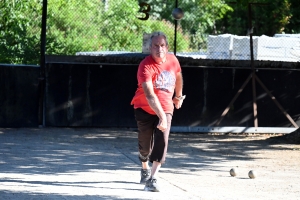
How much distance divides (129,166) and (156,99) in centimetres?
259

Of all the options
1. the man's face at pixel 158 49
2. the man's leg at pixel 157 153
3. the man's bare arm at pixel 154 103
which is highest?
the man's face at pixel 158 49

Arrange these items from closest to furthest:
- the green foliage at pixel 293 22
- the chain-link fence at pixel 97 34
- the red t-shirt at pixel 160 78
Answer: the red t-shirt at pixel 160 78
the chain-link fence at pixel 97 34
the green foliage at pixel 293 22

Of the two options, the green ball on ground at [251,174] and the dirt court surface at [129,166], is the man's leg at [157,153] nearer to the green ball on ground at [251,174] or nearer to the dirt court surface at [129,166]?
the dirt court surface at [129,166]

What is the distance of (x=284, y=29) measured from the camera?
106ft

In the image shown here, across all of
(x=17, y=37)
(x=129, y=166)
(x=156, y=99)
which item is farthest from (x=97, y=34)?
(x=156, y=99)

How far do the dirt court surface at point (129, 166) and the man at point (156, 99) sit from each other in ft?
1.48

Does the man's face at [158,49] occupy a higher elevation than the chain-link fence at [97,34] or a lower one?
higher

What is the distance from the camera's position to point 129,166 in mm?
9758

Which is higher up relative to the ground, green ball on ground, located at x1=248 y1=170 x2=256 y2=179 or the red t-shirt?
the red t-shirt

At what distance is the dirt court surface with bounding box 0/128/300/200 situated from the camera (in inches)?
299

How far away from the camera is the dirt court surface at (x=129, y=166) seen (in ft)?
25.0

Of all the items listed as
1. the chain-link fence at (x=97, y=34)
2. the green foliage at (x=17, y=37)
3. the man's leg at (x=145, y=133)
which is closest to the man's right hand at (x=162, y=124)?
the man's leg at (x=145, y=133)

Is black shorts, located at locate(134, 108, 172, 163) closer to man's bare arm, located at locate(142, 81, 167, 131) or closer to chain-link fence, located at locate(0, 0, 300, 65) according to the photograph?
man's bare arm, located at locate(142, 81, 167, 131)

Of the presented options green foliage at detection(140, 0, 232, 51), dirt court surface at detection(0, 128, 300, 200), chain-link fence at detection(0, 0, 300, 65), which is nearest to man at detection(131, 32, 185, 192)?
dirt court surface at detection(0, 128, 300, 200)
